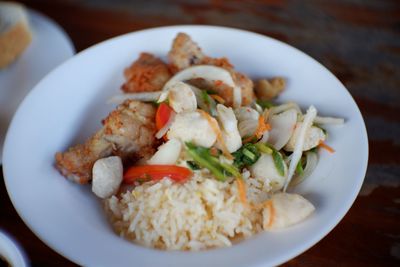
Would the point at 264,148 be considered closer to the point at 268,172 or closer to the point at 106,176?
the point at 268,172

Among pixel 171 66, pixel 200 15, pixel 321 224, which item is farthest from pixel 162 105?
pixel 200 15

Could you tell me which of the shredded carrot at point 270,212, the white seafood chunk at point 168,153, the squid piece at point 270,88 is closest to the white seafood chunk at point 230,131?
the white seafood chunk at point 168,153

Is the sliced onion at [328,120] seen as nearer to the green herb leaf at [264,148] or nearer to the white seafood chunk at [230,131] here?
the green herb leaf at [264,148]

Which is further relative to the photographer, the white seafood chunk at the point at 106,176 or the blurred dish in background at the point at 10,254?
the white seafood chunk at the point at 106,176

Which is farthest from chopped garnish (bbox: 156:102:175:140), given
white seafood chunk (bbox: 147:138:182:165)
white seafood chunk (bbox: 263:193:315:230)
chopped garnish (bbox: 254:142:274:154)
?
white seafood chunk (bbox: 263:193:315:230)

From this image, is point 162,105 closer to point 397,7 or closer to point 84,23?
point 84,23

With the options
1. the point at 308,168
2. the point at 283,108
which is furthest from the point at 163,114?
the point at 308,168

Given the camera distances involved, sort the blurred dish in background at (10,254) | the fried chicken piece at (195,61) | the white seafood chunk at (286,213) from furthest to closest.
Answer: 1. the fried chicken piece at (195,61)
2. the white seafood chunk at (286,213)
3. the blurred dish in background at (10,254)
